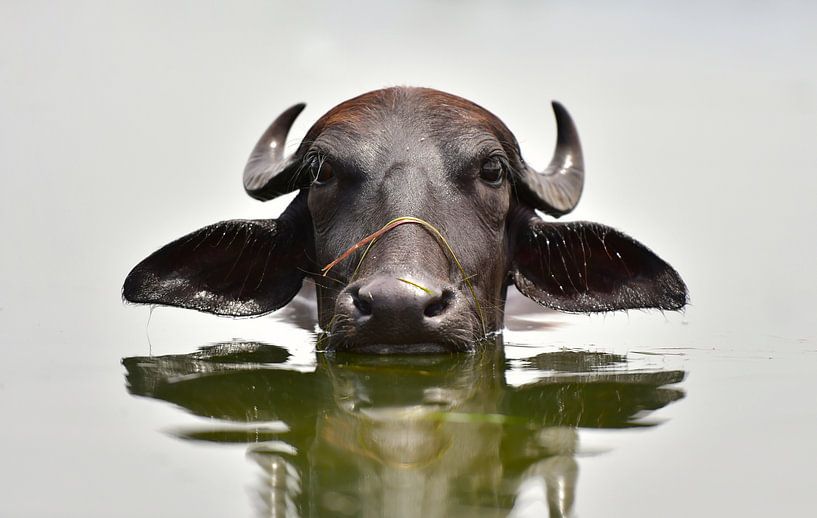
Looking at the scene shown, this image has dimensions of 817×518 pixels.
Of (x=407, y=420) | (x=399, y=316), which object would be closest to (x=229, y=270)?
(x=399, y=316)

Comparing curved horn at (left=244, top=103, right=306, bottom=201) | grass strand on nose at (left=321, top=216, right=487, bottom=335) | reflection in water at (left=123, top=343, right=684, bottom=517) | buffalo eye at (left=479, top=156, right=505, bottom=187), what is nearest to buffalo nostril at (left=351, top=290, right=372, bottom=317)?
reflection in water at (left=123, top=343, right=684, bottom=517)

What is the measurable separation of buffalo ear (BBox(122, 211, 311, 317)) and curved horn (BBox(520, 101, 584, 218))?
142 cm

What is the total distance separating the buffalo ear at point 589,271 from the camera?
18.5ft

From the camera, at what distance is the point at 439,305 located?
4395mm

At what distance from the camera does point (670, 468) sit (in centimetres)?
272

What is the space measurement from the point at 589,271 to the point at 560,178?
3.19ft

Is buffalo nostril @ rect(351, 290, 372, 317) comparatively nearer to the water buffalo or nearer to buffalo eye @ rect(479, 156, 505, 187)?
the water buffalo

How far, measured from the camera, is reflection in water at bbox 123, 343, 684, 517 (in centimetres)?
242

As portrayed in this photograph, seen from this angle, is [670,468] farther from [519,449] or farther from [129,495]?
[129,495]

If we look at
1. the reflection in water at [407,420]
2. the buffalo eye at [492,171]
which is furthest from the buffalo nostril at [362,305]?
the buffalo eye at [492,171]

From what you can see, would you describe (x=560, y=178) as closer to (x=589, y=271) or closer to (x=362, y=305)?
(x=589, y=271)

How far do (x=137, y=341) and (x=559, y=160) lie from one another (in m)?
3.24

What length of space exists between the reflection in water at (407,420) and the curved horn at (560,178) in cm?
149

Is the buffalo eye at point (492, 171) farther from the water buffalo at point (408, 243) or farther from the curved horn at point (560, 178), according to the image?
the curved horn at point (560, 178)
